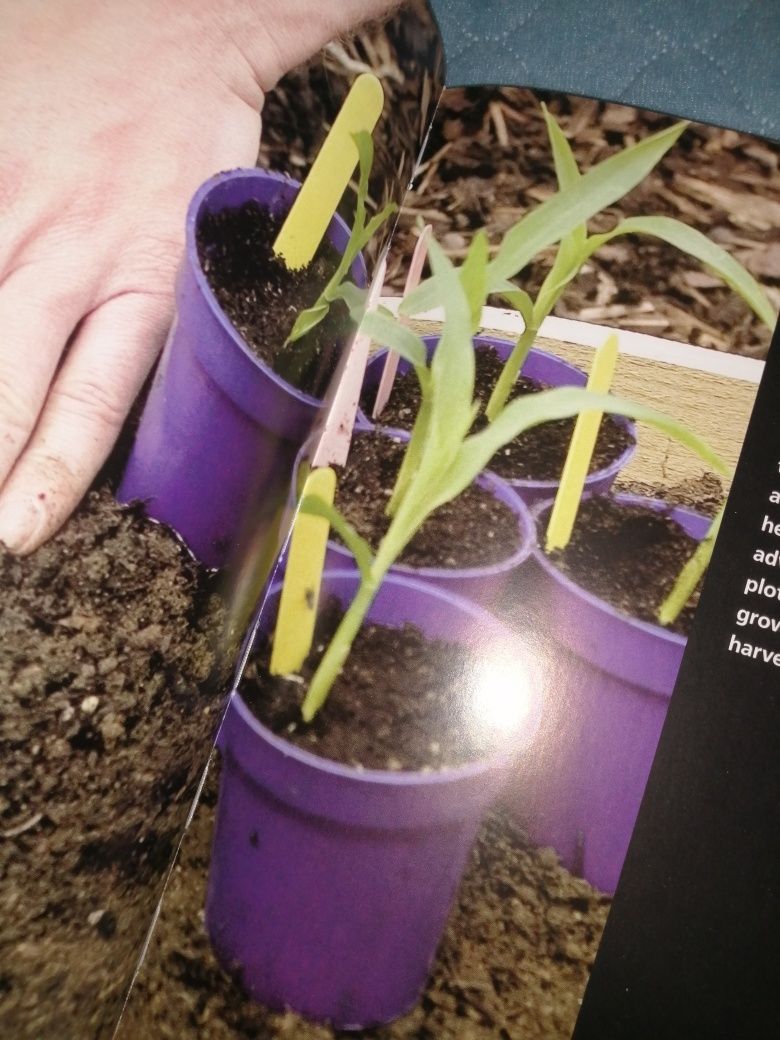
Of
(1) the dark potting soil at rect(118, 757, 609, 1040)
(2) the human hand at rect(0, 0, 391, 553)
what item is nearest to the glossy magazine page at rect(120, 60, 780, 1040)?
(1) the dark potting soil at rect(118, 757, 609, 1040)

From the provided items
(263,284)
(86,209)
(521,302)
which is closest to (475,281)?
(521,302)

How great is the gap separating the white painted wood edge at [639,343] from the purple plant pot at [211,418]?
0.42 feet

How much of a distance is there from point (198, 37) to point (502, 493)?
353 millimetres

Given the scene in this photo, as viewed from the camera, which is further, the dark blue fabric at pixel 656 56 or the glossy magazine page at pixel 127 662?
the dark blue fabric at pixel 656 56

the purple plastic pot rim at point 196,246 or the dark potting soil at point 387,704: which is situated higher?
the purple plastic pot rim at point 196,246

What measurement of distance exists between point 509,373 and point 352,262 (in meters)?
0.13

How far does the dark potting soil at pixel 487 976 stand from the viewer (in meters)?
0.41

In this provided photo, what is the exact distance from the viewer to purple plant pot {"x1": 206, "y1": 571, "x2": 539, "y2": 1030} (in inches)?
16.1

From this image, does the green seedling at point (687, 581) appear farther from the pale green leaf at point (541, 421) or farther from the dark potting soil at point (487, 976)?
the dark potting soil at point (487, 976)

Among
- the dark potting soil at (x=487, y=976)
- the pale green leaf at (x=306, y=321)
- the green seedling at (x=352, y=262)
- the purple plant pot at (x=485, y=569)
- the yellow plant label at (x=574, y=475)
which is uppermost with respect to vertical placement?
the green seedling at (x=352, y=262)

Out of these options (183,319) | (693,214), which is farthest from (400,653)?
(693,214)

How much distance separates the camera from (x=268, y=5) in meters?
0.46

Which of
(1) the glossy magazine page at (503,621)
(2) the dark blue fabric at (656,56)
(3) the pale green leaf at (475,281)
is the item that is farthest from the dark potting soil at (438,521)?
(2) the dark blue fabric at (656,56)

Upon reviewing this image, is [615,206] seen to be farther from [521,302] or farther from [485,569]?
[485,569]
